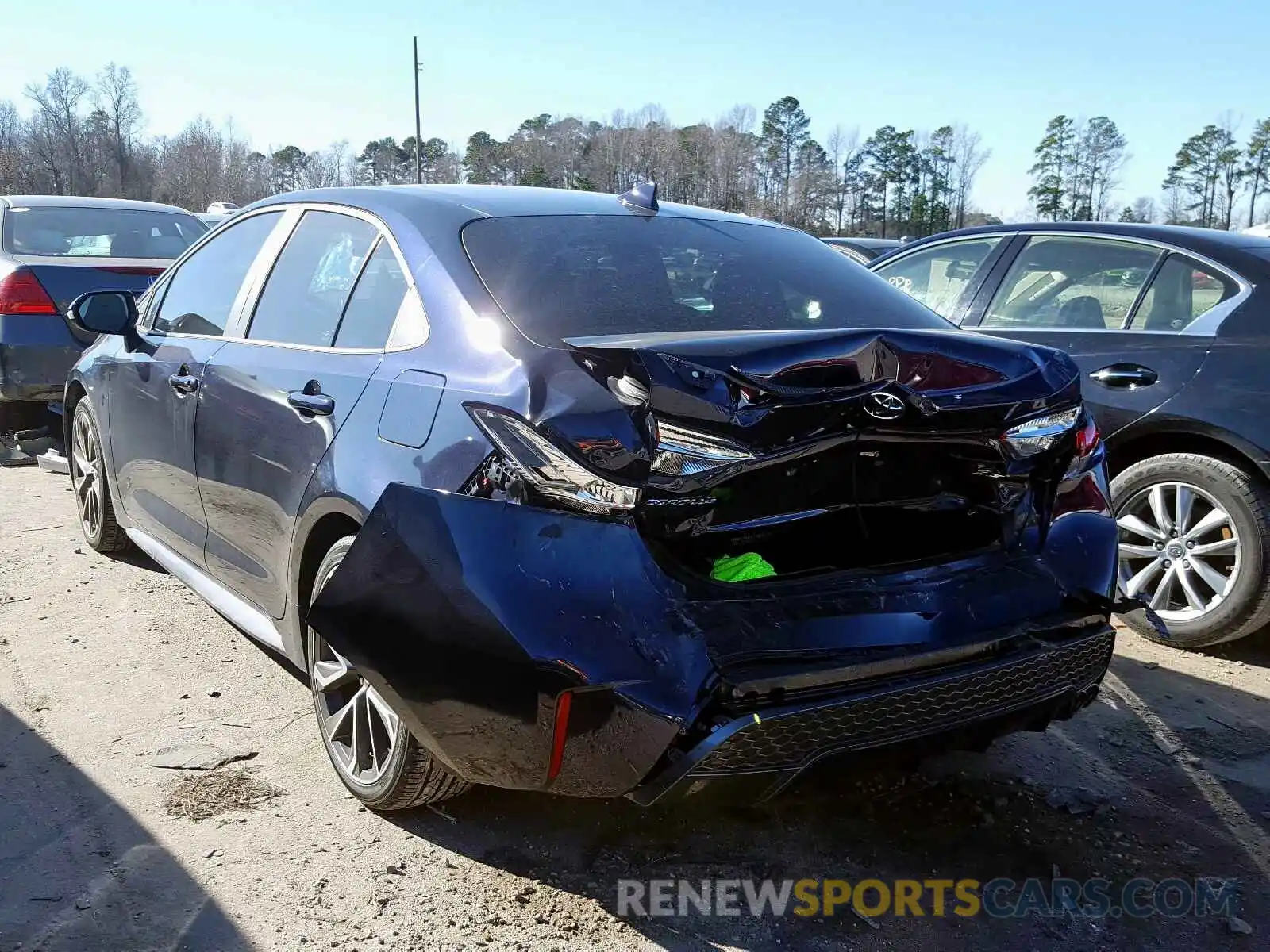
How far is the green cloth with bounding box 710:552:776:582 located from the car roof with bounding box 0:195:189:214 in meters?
6.85

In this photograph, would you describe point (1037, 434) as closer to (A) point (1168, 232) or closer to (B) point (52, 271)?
(A) point (1168, 232)

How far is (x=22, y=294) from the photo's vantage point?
6.45 meters

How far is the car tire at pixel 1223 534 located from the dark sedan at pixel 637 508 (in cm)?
164

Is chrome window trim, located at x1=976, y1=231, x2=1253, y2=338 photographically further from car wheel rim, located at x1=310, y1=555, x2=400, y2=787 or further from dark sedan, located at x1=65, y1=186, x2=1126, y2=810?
car wheel rim, located at x1=310, y1=555, x2=400, y2=787

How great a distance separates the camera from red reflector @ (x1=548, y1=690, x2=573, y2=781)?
2.08 metres

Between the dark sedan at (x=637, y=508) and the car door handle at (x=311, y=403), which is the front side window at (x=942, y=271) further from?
the car door handle at (x=311, y=403)

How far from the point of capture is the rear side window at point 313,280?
10.1 feet

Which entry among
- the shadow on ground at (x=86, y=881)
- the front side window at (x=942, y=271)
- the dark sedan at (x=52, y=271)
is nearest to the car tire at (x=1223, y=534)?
the front side window at (x=942, y=271)

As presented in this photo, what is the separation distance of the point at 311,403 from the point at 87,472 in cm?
285

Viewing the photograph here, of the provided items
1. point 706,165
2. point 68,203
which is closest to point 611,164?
point 706,165

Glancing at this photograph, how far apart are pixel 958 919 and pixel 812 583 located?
2.75 feet

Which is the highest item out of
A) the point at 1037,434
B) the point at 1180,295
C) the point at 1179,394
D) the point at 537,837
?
the point at 1180,295

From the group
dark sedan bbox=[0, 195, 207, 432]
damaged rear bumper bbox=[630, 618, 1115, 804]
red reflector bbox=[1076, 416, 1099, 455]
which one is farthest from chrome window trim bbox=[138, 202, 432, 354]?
dark sedan bbox=[0, 195, 207, 432]

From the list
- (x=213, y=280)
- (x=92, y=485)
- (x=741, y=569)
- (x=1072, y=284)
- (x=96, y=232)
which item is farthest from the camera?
(x=96, y=232)
